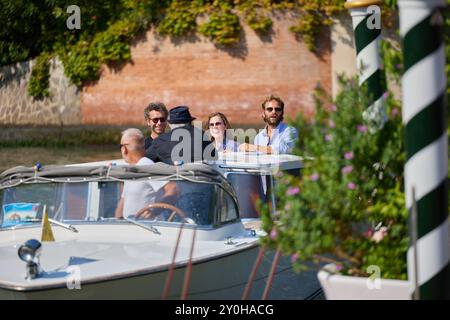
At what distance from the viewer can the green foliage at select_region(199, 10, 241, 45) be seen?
2241 cm

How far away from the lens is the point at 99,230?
6266 millimetres

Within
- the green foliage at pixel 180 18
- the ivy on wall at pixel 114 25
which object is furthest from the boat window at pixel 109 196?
the green foliage at pixel 180 18

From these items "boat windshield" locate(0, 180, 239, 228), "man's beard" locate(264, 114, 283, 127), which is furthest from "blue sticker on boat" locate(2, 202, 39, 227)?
"man's beard" locate(264, 114, 283, 127)

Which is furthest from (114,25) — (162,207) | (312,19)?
(162,207)

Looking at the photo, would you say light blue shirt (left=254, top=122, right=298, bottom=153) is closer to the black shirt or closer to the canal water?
the black shirt

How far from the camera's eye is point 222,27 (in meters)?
22.4

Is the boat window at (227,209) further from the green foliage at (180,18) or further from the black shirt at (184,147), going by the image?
the green foliage at (180,18)

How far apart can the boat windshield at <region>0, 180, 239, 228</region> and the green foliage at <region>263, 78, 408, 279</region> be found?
1718 mm

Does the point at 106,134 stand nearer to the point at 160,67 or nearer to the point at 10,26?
the point at 160,67

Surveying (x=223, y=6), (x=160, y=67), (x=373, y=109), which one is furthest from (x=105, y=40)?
(x=373, y=109)

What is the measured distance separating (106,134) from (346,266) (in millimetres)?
17381

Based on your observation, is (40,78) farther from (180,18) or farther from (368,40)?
(368,40)

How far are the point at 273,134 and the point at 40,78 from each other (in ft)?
53.7

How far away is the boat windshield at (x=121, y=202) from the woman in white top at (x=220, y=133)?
1.66 metres
